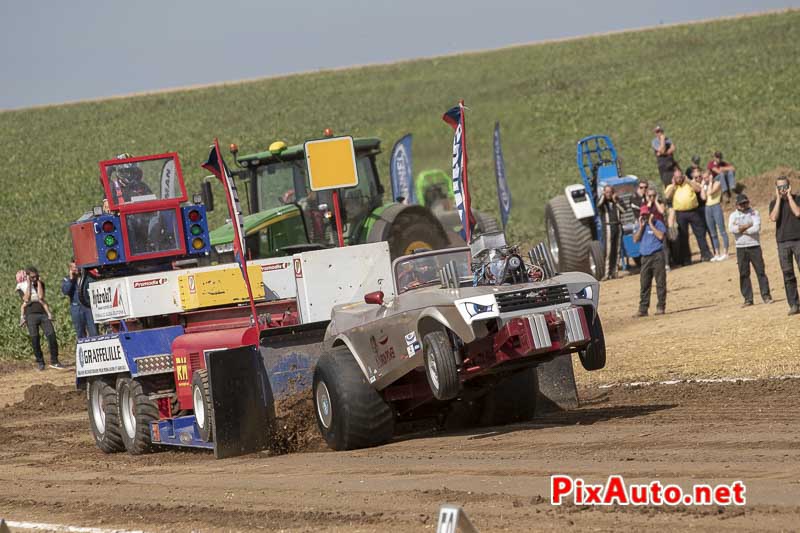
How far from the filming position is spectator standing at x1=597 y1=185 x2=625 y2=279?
25.0 meters

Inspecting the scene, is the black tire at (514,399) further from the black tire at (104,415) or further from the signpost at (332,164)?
the black tire at (104,415)

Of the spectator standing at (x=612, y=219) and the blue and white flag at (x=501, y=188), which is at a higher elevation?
the blue and white flag at (x=501, y=188)

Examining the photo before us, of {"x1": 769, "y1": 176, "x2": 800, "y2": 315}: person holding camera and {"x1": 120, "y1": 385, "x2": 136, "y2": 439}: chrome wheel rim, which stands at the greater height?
{"x1": 769, "y1": 176, "x2": 800, "y2": 315}: person holding camera

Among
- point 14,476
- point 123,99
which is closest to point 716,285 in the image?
point 14,476

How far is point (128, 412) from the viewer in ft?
47.6

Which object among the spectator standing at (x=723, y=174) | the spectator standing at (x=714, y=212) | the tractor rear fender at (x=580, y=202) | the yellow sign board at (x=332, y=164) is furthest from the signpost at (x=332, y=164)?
the spectator standing at (x=723, y=174)

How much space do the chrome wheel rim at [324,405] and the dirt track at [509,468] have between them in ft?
1.32

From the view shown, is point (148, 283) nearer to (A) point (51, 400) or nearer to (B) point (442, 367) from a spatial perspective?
(B) point (442, 367)

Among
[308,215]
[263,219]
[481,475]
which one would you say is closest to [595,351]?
[481,475]

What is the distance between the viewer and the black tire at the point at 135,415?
14.1m

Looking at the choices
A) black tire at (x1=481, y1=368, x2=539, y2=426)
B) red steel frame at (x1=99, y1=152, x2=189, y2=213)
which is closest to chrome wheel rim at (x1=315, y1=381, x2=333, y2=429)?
black tire at (x1=481, y1=368, x2=539, y2=426)

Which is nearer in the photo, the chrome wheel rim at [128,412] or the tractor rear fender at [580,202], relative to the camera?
the chrome wheel rim at [128,412]

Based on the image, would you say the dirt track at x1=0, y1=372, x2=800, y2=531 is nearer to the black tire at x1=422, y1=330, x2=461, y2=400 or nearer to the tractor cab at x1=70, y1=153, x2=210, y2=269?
the black tire at x1=422, y1=330, x2=461, y2=400

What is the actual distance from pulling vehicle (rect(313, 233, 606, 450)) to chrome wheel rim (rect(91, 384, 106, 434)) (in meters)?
3.76
